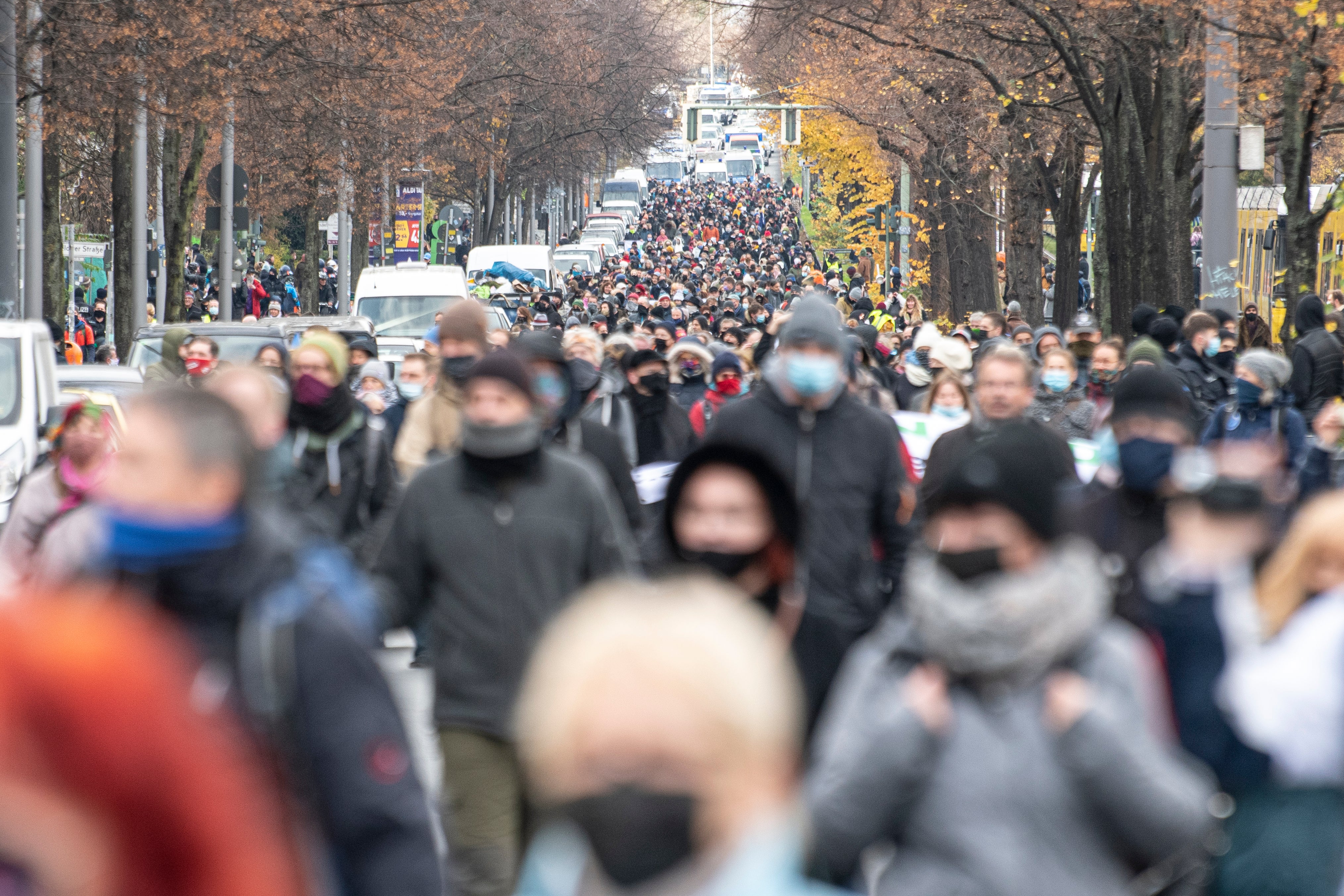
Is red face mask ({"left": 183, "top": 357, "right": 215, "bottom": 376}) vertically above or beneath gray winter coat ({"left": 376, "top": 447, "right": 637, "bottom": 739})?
above

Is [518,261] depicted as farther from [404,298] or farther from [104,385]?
[104,385]

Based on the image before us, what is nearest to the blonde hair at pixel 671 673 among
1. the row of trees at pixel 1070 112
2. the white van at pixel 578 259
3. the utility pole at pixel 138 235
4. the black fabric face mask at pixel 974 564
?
the black fabric face mask at pixel 974 564

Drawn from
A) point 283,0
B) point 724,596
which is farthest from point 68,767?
point 283,0

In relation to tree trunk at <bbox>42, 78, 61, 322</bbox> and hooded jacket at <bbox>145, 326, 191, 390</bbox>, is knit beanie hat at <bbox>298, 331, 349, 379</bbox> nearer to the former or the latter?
hooded jacket at <bbox>145, 326, 191, 390</bbox>

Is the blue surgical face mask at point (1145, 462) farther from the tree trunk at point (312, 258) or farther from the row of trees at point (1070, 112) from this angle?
the tree trunk at point (312, 258)

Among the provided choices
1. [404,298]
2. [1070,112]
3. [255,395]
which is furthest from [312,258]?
[255,395]

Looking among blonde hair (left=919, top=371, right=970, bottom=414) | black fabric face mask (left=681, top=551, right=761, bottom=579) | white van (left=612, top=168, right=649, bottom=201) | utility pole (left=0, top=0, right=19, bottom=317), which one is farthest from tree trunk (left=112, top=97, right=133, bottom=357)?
white van (left=612, top=168, right=649, bottom=201)

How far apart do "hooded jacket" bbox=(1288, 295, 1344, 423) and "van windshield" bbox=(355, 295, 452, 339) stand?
17079 mm

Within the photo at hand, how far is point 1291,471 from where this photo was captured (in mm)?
10250

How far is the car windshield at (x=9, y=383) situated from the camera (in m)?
12.9

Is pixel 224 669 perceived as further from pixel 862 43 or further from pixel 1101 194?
pixel 862 43

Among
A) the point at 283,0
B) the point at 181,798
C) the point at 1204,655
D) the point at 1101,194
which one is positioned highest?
the point at 283,0

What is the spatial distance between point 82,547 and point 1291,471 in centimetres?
802

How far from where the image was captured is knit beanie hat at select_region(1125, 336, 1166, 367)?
36.4 ft
